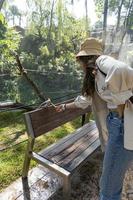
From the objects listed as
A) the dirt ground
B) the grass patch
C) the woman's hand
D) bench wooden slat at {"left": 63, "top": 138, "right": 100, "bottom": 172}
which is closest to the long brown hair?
the woman's hand

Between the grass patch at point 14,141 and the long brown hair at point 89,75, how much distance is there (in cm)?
124

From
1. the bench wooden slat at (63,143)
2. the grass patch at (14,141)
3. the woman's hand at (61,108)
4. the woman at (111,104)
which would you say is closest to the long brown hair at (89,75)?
the woman at (111,104)

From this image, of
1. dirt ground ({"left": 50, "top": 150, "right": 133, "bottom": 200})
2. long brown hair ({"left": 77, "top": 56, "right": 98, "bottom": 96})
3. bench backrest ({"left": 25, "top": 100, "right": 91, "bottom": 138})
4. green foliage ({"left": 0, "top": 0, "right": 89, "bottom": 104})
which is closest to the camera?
long brown hair ({"left": 77, "top": 56, "right": 98, "bottom": 96})

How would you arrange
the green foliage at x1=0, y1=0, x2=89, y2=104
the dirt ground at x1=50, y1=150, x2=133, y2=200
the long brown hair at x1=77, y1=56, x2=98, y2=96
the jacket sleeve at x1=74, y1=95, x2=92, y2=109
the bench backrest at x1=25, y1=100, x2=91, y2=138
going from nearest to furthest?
the long brown hair at x1=77, y1=56, x2=98, y2=96, the jacket sleeve at x1=74, y1=95, x2=92, y2=109, the bench backrest at x1=25, y1=100, x2=91, y2=138, the dirt ground at x1=50, y1=150, x2=133, y2=200, the green foliage at x1=0, y1=0, x2=89, y2=104

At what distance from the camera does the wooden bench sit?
1.96m

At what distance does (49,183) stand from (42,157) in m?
0.28

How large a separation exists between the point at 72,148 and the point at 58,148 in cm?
14

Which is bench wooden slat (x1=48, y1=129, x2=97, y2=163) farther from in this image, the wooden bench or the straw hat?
the straw hat

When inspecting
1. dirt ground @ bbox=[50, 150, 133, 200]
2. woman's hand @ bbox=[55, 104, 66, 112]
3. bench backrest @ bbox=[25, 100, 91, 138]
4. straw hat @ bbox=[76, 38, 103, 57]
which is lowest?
dirt ground @ bbox=[50, 150, 133, 200]

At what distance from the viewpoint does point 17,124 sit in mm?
3867

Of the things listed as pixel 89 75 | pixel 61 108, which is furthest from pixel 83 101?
pixel 61 108

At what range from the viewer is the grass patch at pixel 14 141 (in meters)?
2.37

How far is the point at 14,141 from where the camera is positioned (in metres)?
3.10

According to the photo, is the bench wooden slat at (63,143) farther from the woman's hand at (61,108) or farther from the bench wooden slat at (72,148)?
the woman's hand at (61,108)
